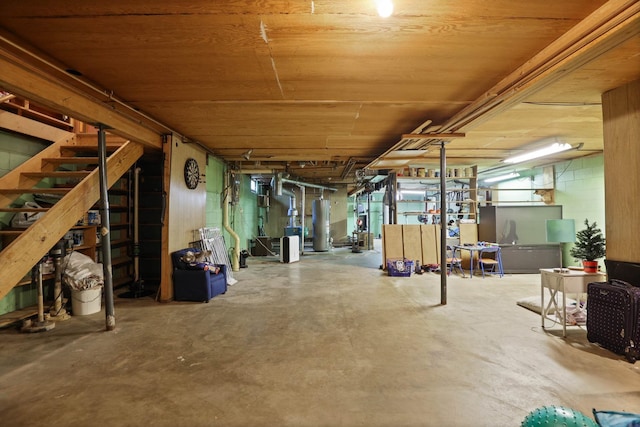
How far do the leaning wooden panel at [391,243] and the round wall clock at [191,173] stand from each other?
4.19 m

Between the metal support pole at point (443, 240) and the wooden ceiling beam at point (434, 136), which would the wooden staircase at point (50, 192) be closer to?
the wooden ceiling beam at point (434, 136)

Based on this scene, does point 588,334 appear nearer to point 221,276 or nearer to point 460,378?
point 460,378

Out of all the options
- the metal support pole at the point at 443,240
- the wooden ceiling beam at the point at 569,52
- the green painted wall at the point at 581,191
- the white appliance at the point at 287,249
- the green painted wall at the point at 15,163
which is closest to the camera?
the wooden ceiling beam at the point at 569,52

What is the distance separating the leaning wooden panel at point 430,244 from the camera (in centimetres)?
663

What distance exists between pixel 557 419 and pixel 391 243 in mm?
5569

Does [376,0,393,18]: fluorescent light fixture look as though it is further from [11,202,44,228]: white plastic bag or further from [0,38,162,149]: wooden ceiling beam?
[11,202,44,228]: white plastic bag

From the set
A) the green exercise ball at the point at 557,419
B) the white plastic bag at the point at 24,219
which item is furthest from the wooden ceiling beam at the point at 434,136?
the white plastic bag at the point at 24,219

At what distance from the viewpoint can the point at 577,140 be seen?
4.93 metres

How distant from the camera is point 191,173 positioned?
15.9 ft

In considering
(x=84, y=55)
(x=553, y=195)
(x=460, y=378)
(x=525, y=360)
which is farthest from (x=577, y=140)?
(x=84, y=55)

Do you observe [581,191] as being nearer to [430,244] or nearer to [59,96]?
[430,244]

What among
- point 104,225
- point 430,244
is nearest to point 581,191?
point 430,244

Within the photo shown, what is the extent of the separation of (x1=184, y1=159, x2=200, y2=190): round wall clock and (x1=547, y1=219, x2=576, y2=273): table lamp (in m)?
5.32

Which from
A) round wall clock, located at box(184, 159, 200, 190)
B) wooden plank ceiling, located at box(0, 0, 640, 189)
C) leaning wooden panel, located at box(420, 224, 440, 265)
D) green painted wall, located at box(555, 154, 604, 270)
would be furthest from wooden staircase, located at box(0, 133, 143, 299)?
green painted wall, located at box(555, 154, 604, 270)
